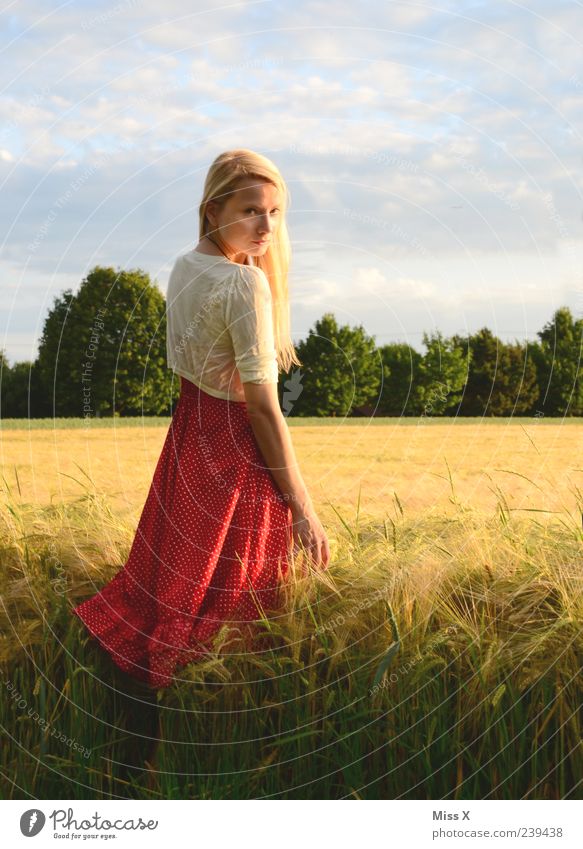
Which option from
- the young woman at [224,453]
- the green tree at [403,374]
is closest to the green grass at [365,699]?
the young woman at [224,453]

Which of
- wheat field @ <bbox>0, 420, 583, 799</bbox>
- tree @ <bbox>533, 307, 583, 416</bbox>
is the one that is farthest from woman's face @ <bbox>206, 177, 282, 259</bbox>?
tree @ <bbox>533, 307, 583, 416</bbox>

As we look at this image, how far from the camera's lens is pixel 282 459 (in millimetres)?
2830

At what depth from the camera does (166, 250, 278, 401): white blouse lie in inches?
108

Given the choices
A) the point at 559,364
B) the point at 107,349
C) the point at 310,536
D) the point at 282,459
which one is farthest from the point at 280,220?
the point at 107,349

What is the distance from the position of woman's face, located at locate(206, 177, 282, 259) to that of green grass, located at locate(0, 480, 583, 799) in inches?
47.0

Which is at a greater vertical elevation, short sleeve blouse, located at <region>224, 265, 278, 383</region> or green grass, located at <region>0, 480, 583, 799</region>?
short sleeve blouse, located at <region>224, 265, 278, 383</region>

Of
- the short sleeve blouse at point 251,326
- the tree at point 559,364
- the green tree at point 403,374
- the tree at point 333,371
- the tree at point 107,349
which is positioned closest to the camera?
the short sleeve blouse at point 251,326

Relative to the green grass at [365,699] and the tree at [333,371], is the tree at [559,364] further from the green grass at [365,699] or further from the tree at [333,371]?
the green grass at [365,699]

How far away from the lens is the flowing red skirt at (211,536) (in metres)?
2.97
